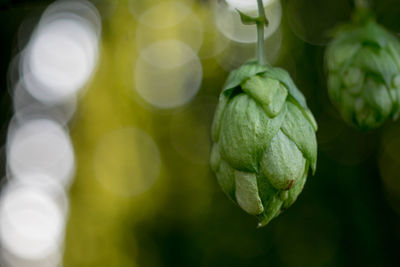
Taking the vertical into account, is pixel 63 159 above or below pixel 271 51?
below

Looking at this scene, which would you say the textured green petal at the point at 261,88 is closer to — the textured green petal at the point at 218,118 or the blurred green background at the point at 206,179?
the textured green petal at the point at 218,118

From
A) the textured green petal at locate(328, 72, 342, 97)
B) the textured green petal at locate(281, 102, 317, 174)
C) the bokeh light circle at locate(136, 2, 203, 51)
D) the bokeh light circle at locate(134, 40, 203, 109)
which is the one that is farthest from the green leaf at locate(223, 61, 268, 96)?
the bokeh light circle at locate(134, 40, 203, 109)

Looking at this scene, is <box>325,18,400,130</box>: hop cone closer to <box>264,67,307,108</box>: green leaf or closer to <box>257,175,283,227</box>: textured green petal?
<box>264,67,307,108</box>: green leaf

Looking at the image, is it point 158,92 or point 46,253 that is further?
point 46,253

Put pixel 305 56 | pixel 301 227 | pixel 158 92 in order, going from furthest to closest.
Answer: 1. pixel 158 92
2. pixel 301 227
3. pixel 305 56

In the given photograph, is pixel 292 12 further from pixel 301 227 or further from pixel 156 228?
pixel 156 228

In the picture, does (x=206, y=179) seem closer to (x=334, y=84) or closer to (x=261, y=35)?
(x=334, y=84)

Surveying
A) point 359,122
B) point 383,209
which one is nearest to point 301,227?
point 383,209
